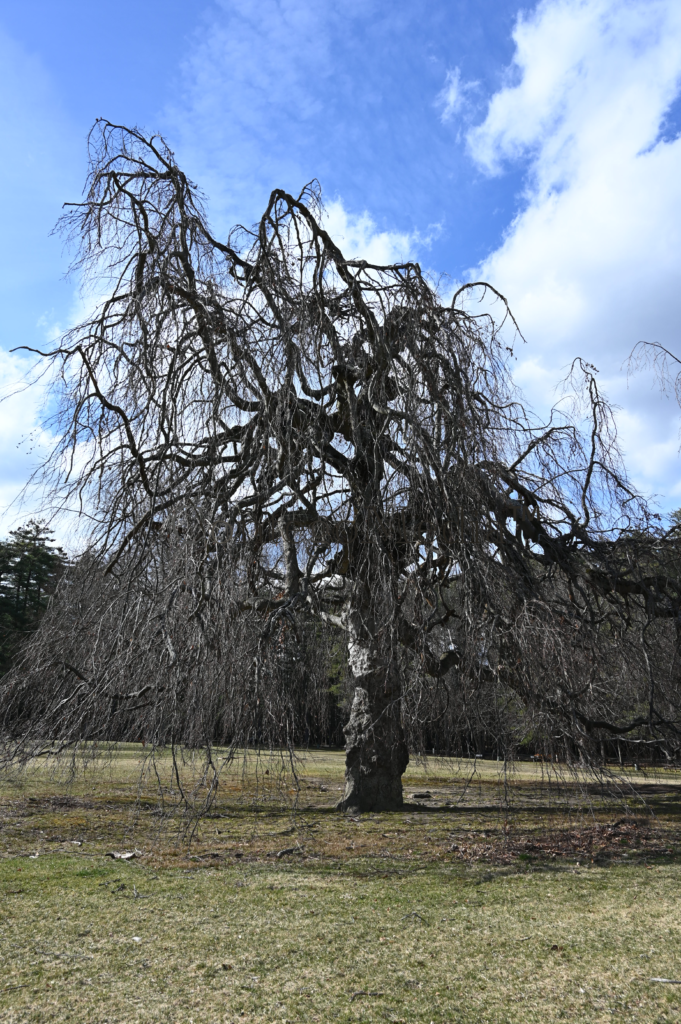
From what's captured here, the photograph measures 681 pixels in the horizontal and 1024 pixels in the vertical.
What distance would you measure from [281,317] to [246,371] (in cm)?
48

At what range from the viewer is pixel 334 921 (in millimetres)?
3951

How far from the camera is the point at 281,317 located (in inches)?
209

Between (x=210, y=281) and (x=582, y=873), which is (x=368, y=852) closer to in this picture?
(x=582, y=873)

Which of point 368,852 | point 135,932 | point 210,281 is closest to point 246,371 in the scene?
point 210,281

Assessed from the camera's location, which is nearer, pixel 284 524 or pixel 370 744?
pixel 284 524

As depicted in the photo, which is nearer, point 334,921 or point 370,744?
point 334,921

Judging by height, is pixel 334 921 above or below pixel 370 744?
below

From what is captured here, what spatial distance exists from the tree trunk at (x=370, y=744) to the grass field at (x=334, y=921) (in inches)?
34.2

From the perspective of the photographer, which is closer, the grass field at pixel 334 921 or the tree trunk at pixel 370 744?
the grass field at pixel 334 921

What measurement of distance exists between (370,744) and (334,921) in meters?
4.42

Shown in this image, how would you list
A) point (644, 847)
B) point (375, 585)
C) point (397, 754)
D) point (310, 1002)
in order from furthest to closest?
point (397, 754) → point (644, 847) → point (375, 585) → point (310, 1002)

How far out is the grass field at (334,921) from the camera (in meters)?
2.94

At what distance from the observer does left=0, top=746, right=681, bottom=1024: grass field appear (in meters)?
2.94

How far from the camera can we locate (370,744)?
27.3 feet
